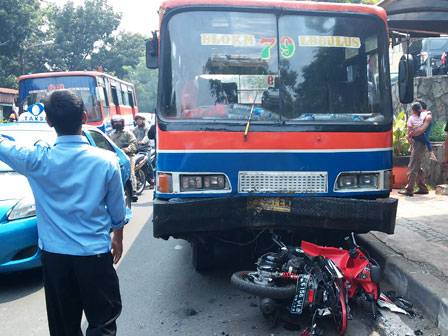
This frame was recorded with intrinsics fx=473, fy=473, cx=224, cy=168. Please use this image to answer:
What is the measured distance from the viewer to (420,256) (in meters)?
4.82

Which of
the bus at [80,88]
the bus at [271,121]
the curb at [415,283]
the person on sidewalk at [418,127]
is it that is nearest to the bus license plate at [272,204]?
the bus at [271,121]

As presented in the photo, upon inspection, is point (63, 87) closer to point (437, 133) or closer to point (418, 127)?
point (418, 127)

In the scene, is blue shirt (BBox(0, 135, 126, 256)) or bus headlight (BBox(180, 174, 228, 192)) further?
bus headlight (BBox(180, 174, 228, 192))

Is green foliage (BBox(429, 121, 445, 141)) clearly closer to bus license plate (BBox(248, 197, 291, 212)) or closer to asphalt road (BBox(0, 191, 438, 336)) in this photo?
asphalt road (BBox(0, 191, 438, 336))

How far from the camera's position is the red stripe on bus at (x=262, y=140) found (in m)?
4.09

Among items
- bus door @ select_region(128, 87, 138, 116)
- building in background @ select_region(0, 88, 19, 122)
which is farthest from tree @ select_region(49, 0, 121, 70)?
bus door @ select_region(128, 87, 138, 116)

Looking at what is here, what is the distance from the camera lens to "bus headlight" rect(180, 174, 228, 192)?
412 cm

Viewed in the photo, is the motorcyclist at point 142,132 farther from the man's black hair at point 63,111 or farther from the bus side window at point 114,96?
the man's black hair at point 63,111

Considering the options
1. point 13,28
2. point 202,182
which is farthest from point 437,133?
point 13,28

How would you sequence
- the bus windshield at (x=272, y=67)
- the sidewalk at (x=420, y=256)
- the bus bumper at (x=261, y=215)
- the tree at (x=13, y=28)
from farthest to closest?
the tree at (x=13, y=28) → the bus windshield at (x=272, y=67) → the bus bumper at (x=261, y=215) → the sidewalk at (x=420, y=256)

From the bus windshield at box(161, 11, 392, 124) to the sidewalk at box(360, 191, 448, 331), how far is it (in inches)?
57.2

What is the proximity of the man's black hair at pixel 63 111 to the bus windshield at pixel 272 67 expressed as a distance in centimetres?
170

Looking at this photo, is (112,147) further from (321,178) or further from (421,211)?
(421,211)

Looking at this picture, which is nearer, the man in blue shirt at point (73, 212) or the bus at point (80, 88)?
the man in blue shirt at point (73, 212)
